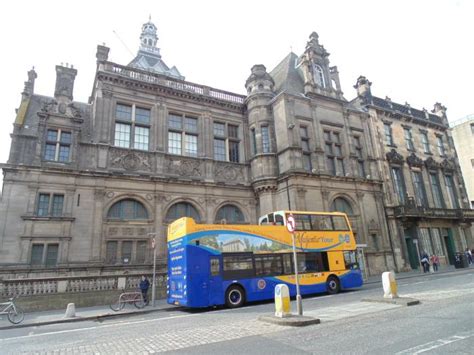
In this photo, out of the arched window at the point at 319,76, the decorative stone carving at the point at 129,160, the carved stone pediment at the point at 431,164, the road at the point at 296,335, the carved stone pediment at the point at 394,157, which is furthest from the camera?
the carved stone pediment at the point at 431,164

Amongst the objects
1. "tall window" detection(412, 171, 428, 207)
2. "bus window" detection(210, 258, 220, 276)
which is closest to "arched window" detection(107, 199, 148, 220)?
"bus window" detection(210, 258, 220, 276)

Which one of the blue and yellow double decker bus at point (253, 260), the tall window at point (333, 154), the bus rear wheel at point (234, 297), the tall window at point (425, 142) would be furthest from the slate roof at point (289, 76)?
the tall window at point (425, 142)

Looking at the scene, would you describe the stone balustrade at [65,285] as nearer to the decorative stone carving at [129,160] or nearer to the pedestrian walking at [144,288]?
the pedestrian walking at [144,288]

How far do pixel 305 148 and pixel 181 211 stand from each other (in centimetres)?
1124

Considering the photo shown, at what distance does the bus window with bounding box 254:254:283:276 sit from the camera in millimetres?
13552

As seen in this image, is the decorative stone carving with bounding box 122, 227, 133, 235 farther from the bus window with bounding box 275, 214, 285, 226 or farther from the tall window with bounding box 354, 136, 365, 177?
the tall window with bounding box 354, 136, 365, 177

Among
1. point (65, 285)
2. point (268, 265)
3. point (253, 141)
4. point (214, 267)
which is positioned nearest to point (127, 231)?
point (65, 285)

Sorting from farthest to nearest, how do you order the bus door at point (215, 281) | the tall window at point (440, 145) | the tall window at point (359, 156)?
the tall window at point (440, 145) < the tall window at point (359, 156) < the bus door at point (215, 281)

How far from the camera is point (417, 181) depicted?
31.4 m

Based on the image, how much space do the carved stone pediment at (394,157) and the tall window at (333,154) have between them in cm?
672

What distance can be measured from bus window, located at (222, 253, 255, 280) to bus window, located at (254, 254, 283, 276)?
0.32 meters

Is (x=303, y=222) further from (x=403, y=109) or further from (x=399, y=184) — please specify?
(x=403, y=109)

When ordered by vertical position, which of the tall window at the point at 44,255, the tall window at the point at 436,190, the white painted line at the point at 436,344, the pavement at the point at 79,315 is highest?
the tall window at the point at 436,190

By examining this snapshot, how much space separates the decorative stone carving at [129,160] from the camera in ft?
64.1
